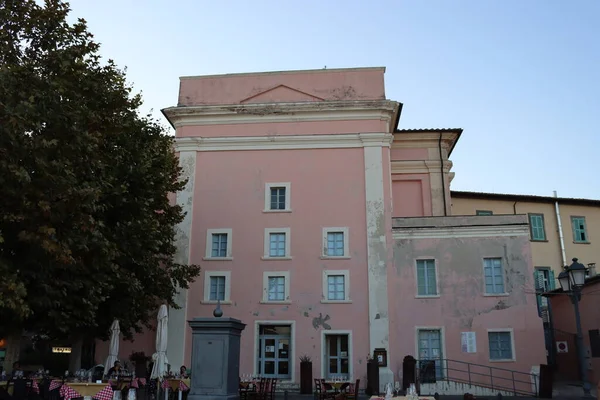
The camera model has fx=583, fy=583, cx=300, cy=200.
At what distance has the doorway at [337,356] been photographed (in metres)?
23.8

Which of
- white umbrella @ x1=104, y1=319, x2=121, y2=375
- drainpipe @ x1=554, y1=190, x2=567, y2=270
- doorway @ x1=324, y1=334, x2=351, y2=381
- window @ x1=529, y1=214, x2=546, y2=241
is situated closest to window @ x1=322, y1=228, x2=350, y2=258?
doorway @ x1=324, y1=334, x2=351, y2=381

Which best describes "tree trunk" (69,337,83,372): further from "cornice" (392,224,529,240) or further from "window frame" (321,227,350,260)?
"cornice" (392,224,529,240)

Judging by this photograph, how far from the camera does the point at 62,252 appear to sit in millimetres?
13039

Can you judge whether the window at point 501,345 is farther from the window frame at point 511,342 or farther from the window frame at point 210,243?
the window frame at point 210,243

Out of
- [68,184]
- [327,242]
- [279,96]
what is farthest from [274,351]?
[68,184]

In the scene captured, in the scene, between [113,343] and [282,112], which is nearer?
[113,343]

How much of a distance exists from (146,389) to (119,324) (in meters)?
2.41

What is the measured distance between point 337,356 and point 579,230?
18.4 meters

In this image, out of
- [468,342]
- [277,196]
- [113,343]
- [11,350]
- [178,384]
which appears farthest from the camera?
[277,196]

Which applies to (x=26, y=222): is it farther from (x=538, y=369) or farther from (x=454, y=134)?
(x=454, y=134)

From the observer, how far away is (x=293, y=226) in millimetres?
25578

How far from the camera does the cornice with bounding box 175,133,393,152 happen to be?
85.8 ft

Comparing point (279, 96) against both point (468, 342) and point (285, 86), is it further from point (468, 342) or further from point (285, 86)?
point (468, 342)

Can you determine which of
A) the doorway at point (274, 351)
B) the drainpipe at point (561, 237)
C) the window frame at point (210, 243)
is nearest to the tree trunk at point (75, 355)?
the window frame at point (210, 243)
